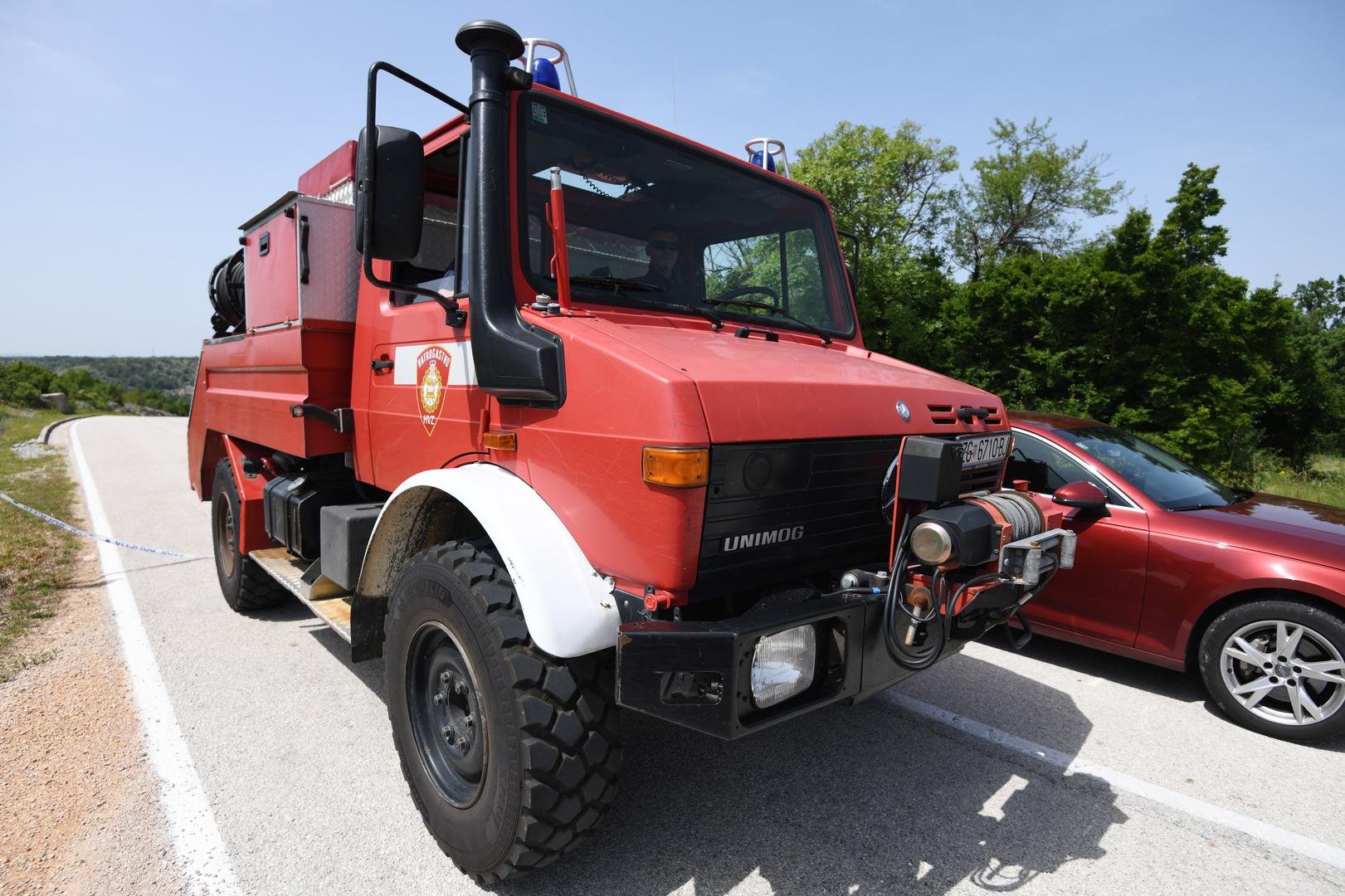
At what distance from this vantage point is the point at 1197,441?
391 inches

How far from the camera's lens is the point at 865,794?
308cm

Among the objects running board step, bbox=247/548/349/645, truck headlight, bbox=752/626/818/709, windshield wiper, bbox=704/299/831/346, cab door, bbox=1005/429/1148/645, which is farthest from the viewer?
cab door, bbox=1005/429/1148/645

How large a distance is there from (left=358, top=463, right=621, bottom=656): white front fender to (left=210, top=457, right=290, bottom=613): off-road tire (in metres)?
2.87

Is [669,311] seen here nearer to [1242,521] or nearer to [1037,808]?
[1037,808]

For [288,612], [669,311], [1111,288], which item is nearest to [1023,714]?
[669,311]

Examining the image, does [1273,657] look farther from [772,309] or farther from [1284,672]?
[772,309]

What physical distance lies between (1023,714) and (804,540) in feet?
7.27

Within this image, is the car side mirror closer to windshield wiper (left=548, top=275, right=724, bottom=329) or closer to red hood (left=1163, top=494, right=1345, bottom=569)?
red hood (left=1163, top=494, right=1345, bottom=569)

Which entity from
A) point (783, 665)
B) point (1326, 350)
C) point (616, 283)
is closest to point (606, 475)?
point (783, 665)

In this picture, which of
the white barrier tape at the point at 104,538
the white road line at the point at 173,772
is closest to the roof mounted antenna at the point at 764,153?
the white road line at the point at 173,772

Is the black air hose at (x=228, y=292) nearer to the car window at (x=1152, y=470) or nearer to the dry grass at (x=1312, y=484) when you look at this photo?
the car window at (x=1152, y=470)

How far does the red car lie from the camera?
3705mm

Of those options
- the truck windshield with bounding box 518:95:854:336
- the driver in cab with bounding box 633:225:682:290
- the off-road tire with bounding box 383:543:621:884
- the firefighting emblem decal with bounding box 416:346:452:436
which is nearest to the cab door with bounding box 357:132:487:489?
the firefighting emblem decal with bounding box 416:346:452:436

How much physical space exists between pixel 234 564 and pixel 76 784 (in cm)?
226
